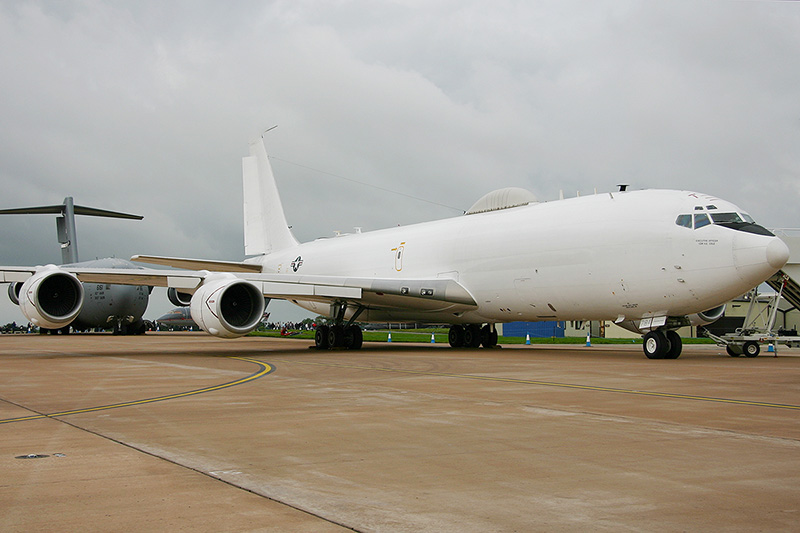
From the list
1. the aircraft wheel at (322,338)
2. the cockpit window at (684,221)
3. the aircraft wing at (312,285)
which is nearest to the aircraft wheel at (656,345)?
the cockpit window at (684,221)

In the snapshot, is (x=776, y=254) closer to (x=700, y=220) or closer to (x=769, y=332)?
(x=700, y=220)

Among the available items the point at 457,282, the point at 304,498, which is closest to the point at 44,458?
the point at 304,498

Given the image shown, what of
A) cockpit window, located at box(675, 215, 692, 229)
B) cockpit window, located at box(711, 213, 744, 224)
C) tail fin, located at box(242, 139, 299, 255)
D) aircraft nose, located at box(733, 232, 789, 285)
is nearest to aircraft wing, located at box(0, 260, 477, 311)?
cockpit window, located at box(675, 215, 692, 229)

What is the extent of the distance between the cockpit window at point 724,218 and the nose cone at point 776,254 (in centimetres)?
98

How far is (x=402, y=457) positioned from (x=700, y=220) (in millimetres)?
12444

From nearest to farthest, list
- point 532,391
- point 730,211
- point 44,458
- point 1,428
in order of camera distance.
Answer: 1. point 44,458
2. point 1,428
3. point 532,391
4. point 730,211

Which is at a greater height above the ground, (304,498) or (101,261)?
(101,261)

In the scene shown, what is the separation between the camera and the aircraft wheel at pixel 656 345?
16.6 metres

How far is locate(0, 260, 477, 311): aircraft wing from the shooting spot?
1983 cm

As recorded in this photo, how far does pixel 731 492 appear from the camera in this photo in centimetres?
438

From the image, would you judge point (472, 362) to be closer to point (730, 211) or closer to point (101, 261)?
point (730, 211)

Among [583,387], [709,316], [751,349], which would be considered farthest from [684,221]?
[583,387]

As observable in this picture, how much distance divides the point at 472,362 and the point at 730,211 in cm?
666

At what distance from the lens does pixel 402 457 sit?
5531 mm
